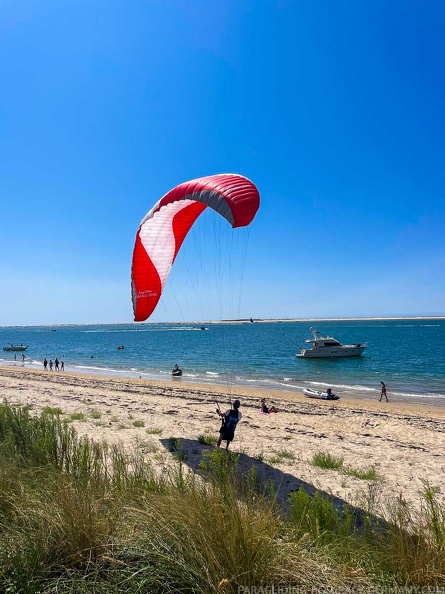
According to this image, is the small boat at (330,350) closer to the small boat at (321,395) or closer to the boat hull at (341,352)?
the boat hull at (341,352)

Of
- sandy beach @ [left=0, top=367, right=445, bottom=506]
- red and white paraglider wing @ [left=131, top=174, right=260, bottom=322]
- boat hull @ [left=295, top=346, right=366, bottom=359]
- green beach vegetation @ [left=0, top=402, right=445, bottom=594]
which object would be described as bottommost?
boat hull @ [left=295, top=346, right=366, bottom=359]

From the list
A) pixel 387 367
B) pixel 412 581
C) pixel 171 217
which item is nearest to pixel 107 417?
→ pixel 171 217

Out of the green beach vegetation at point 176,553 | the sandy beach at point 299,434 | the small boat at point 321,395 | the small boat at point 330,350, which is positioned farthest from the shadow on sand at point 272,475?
the small boat at point 330,350

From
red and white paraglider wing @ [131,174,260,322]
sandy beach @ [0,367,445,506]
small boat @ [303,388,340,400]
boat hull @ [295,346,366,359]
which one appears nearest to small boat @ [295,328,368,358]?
boat hull @ [295,346,366,359]

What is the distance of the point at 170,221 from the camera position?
8.79 meters

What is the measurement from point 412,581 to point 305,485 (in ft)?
13.5

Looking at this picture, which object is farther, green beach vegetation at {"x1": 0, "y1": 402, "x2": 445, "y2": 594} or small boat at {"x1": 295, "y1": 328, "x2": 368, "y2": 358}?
small boat at {"x1": 295, "y1": 328, "x2": 368, "y2": 358}

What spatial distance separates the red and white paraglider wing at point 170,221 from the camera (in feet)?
22.2

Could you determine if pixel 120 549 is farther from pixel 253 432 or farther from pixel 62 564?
pixel 253 432

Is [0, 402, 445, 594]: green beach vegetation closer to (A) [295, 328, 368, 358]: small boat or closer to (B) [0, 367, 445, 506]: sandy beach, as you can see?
(B) [0, 367, 445, 506]: sandy beach

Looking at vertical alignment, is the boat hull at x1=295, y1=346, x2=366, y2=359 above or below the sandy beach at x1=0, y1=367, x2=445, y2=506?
below

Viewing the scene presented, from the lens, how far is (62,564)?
97.7 inches

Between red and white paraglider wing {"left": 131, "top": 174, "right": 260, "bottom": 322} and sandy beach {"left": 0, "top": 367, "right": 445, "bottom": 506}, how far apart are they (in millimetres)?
3531

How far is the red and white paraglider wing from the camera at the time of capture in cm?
677
